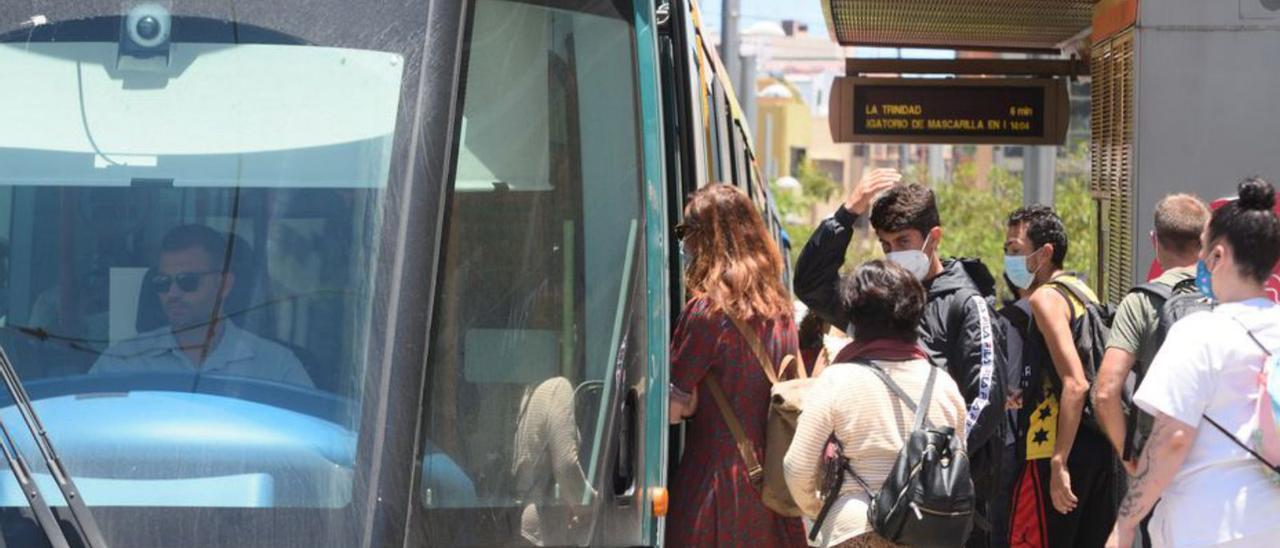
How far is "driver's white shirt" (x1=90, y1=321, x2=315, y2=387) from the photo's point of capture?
12.7 ft

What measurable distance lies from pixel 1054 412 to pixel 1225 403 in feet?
6.10

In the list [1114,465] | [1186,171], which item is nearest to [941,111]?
[1186,171]

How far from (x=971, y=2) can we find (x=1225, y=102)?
8.87 feet

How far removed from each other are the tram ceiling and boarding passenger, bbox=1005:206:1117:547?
271 centimetres

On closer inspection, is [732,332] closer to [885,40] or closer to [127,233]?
[127,233]

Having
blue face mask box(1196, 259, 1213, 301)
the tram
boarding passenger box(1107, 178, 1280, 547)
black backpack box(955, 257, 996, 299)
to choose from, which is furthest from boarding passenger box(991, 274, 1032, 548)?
the tram

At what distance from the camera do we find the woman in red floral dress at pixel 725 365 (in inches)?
205

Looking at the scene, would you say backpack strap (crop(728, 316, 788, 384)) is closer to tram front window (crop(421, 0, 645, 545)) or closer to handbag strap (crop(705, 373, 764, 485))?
handbag strap (crop(705, 373, 764, 485))

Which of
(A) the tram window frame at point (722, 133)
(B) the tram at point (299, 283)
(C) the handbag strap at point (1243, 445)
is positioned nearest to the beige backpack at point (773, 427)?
(B) the tram at point (299, 283)

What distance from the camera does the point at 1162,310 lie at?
5.34 metres

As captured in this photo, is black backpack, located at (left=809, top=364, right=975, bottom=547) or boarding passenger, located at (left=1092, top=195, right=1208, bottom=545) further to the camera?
boarding passenger, located at (left=1092, top=195, right=1208, bottom=545)

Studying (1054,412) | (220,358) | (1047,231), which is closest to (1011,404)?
(1054,412)

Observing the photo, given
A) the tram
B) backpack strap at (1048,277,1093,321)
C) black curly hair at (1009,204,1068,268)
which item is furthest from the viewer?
black curly hair at (1009,204,1068,268)

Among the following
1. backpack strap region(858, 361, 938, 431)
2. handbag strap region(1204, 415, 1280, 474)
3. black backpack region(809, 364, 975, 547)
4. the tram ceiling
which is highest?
the tram ceiling
